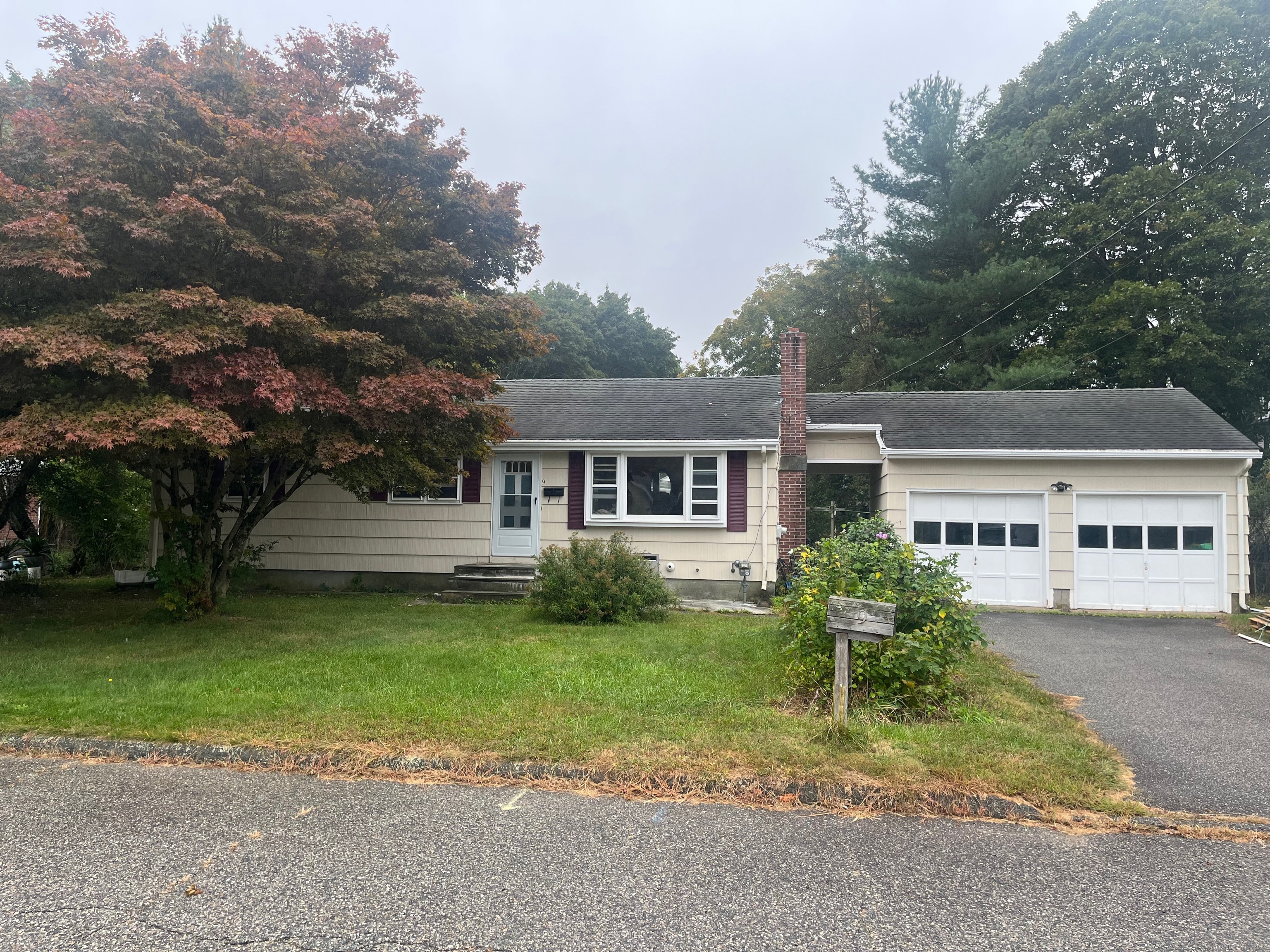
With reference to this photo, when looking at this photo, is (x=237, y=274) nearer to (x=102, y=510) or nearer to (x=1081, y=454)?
(x=102, y=510)

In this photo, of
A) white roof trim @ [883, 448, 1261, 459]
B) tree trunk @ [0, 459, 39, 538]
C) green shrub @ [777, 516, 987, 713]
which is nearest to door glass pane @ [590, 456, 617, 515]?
white roof trim @ [883, 448, 1261, 459]

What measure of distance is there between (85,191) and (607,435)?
28.0ft

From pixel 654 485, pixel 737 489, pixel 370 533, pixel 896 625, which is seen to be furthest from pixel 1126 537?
pixel 370 533

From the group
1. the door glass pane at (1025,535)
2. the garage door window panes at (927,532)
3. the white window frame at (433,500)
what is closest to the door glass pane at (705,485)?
the garage door window panes at (927,532)

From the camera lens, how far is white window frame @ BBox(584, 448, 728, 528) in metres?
13.8

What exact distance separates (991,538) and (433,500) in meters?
10.7

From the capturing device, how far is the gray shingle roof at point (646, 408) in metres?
14.2

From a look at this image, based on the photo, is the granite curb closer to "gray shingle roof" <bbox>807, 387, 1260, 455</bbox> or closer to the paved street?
the paved street

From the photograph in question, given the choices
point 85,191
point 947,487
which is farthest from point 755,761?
point 947,487

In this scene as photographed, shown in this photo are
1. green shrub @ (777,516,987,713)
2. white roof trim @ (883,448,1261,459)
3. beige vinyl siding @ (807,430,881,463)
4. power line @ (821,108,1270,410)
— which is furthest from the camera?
power line @ (821,108,1270,410)

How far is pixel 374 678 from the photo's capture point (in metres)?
6.81

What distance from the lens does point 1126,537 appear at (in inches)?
531

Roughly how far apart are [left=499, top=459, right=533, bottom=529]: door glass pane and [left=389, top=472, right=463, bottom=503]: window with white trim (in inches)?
33.8

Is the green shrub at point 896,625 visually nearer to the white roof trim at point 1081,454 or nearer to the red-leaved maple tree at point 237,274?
the red-leaved maple tree at point 237,274
